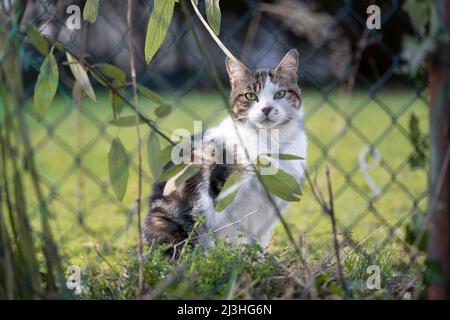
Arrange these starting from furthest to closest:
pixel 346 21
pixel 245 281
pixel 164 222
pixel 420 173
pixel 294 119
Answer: pixel 346 21
pixel 420 173
pixel 294 119
pixel 164 222
pixel 245 281

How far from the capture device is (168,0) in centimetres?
146

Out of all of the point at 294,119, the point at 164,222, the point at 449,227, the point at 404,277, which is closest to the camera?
the point at 449,227

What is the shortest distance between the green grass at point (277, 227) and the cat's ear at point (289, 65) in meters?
0.15

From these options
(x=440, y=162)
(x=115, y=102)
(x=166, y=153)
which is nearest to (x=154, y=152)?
(x=166, y=153)

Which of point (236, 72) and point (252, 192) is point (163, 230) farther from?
point (236, 72)

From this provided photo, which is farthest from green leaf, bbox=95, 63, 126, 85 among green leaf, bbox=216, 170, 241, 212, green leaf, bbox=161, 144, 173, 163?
green leaf, bbox=216, 170, 241, 212

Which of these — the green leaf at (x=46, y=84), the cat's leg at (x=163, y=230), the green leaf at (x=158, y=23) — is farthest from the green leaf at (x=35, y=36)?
the cat's leg at (x=163, y=230)

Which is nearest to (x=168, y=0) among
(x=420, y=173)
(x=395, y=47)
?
(x=420, y=173)

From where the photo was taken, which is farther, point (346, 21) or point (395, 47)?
point (395, 47)

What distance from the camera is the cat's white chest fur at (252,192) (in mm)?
2016

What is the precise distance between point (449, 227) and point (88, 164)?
3.29 m

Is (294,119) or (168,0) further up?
(168,0)

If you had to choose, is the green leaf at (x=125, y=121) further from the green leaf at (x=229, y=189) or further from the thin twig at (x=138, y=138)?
the green leaf at (x=229, y=189)
